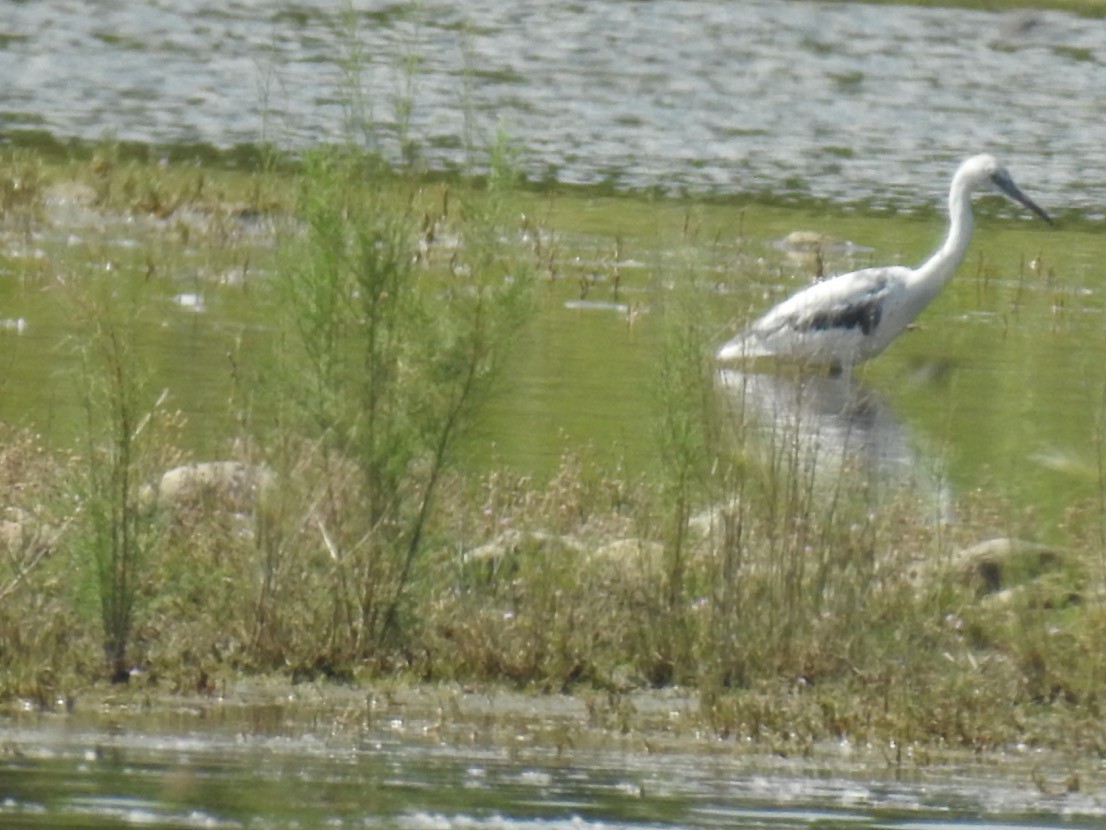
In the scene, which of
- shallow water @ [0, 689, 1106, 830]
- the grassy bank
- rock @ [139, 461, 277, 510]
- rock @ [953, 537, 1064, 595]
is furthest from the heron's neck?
shallow water @ [0, 689, 1106, 830]

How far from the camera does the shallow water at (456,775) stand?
7.08 m

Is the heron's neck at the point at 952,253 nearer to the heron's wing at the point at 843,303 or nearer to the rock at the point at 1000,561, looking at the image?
the heron's wing at the point at 843,303

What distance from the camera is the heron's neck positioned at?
16922 mm

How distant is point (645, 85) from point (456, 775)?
2670cm

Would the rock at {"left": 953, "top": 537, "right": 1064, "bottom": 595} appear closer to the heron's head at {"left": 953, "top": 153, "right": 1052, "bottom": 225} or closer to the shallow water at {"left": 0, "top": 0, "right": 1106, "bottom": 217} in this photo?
the heron's head at {"left": 953, "top": 153, "right": 1052, "bottom": 225}

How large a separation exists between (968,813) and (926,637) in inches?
74.2

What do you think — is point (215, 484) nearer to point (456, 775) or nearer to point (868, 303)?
point (456, 775)

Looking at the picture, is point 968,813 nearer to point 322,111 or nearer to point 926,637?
point 926,637

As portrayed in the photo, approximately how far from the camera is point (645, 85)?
33.8 meters

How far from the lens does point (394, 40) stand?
35.0m

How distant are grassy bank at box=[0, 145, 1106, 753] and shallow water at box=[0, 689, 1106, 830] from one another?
10.7 inches

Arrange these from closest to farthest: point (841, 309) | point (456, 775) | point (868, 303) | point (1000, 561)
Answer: point (456, 775), point (1000, 561), point (841, 309), point (868, 303)

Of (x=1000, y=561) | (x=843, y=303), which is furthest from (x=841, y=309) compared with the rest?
(x=1000, y=561)

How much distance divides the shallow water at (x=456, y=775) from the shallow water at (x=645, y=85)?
1542 centimetres
